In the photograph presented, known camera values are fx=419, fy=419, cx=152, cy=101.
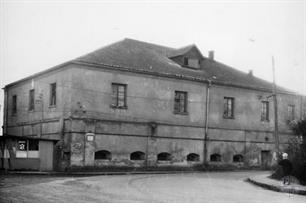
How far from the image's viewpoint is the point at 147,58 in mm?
29750

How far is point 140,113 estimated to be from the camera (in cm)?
2747

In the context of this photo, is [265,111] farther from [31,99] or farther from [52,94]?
[31,99]

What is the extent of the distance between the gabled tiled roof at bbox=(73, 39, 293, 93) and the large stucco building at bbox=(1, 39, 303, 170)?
0.09 meters

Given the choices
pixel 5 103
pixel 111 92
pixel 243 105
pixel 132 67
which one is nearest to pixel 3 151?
pixel 111 92

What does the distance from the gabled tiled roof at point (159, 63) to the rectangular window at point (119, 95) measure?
133 centimetres

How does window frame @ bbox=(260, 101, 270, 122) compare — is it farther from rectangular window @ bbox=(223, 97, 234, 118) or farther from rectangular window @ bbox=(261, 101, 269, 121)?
rectangular window @ bbox=(223, 97, 234, 118)

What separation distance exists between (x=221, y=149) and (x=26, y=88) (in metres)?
15.1

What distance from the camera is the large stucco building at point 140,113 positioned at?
984 inches

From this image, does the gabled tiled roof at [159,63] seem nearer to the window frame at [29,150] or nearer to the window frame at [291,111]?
the window frame at [291,111]

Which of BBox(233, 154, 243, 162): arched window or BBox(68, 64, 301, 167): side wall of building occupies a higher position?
BBox(68, 64, 301, 167): side wall of building

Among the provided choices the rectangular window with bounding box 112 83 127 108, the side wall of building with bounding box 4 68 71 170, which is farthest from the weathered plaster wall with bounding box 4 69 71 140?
the rectangular window with bounding box 112 83 127 108

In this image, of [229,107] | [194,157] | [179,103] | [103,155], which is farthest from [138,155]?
[229,107]

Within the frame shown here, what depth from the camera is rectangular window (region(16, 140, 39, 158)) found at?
944 inches

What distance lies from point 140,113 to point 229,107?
847cm
